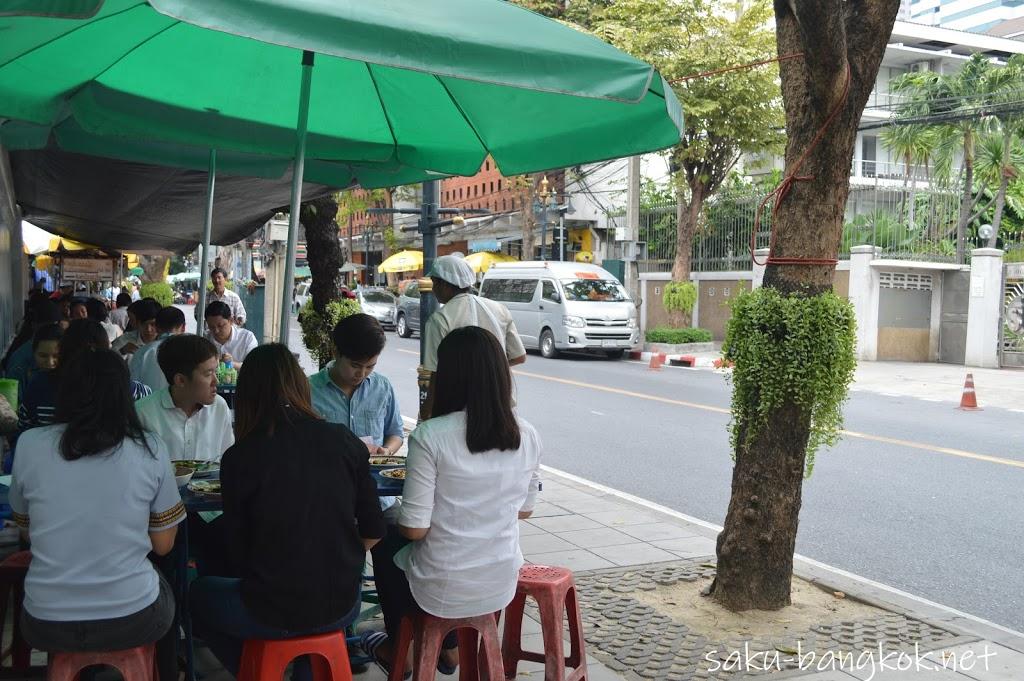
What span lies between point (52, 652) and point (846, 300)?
13.1 feet

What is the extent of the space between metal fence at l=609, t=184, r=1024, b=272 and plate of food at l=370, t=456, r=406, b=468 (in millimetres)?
19087

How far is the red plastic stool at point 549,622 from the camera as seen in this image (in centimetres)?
368

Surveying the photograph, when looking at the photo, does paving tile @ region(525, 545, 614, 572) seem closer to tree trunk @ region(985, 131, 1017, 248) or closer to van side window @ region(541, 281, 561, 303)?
van side window @ region(541, 281, 561, 303)

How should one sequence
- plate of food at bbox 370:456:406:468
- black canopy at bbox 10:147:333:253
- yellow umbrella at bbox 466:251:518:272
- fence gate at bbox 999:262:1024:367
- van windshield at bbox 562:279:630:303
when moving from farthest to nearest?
yellow umbrella at bbox 466:251:518:272, van windshield at bbox 562:279:630:303, fence gate at bbox 999:262:1024:367, black canopy at bbox 10:147:333:253, plate of food at bbox 370:456:406:468

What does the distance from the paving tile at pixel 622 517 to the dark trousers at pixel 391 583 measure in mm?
3514

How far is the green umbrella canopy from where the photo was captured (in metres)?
2.87

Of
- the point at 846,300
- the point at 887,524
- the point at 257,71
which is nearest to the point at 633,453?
the point at 887,524

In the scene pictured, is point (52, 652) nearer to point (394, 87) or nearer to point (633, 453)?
point (394, 87)

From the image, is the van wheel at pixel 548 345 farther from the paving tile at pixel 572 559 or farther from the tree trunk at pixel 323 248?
the paving tile at pixel 572 559

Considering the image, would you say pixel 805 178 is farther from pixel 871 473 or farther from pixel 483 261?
pixel 483 261

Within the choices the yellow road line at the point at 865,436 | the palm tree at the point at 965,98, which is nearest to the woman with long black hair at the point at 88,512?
the yellow road line at the point at 865,436

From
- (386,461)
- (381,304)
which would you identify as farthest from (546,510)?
(381,304)

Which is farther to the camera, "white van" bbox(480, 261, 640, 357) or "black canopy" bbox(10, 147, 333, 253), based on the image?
"white van" bbox(480, 261, 640, 357)

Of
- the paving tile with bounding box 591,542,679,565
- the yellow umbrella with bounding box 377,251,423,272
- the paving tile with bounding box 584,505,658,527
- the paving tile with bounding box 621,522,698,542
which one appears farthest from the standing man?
the yellow umbrella with bounding box 377,251,423,272
